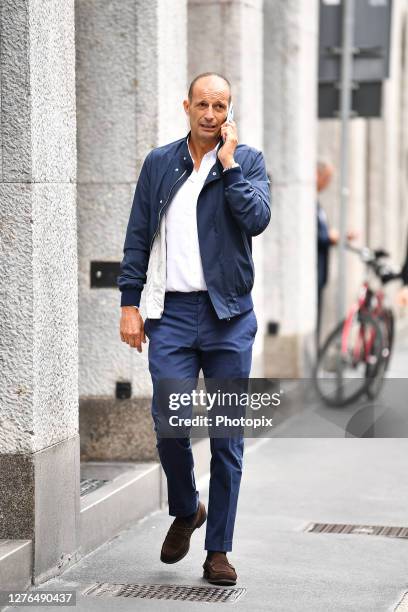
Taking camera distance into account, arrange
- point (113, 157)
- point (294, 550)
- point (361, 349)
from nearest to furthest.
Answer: point (294, 550) → point (113, 157) → point (361, 349)

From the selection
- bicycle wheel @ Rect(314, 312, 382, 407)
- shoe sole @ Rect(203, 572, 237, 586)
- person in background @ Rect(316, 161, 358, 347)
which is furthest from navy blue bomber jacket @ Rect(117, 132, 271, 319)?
person in background @ Rect(316, 161, 358, 347)

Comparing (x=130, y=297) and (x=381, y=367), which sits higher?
(x=130, y=297)

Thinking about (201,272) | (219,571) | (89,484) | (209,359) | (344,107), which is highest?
(344,107)

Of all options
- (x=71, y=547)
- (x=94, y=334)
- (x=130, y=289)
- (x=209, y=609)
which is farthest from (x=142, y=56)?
(x=209, y=609)

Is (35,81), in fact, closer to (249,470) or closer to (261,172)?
(261,172)

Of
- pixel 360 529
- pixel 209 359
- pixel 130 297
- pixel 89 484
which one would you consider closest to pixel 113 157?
pixel 89 484

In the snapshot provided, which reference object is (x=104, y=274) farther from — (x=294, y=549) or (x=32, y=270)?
(x=32, y=270)

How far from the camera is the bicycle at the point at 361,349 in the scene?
1124 centimetres

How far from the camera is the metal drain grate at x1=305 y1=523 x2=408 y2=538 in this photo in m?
6.90

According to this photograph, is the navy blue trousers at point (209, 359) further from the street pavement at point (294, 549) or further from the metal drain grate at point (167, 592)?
the street pavement at point (294, 549)

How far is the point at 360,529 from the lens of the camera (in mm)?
6996

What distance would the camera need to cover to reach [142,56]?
7.38 metres

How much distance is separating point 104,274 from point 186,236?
195 centimetres

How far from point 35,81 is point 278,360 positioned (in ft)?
20.0
